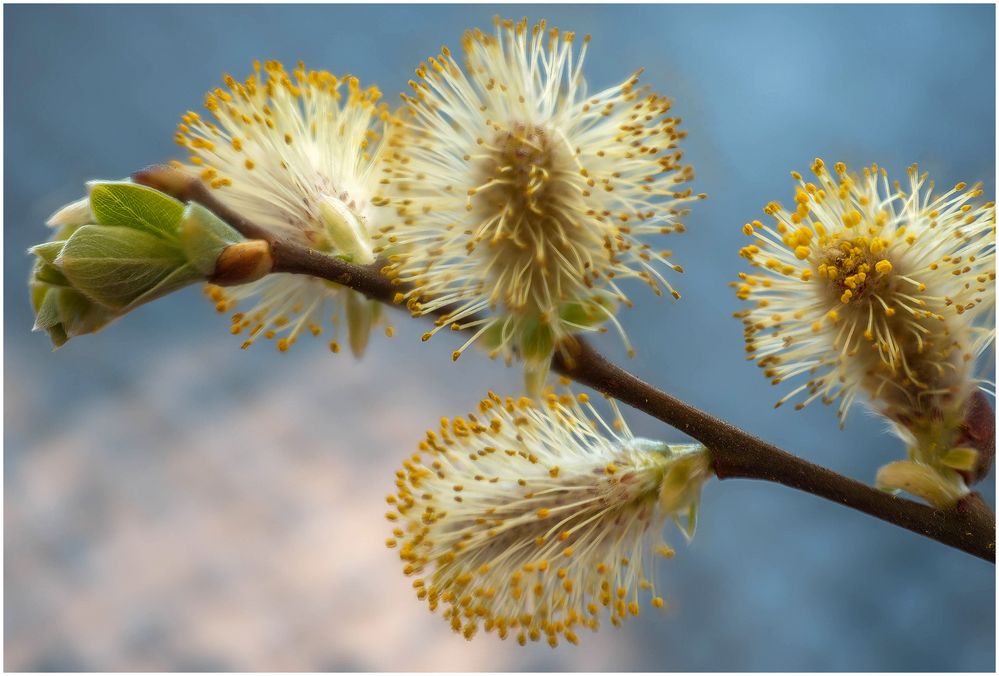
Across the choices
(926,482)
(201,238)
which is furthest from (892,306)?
(201,238)

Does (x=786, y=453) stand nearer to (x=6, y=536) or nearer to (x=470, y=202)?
(x=470, y=202)

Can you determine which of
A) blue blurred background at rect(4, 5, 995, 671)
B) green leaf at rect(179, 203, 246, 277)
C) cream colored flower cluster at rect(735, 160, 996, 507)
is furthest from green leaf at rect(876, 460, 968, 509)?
blue blurred background at rect(4, 5, 995, 671)

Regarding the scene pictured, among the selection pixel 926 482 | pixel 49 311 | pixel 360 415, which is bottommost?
pixel 360 415

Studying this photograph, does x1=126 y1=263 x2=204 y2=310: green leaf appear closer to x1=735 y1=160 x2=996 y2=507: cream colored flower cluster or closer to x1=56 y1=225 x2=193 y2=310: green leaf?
x1=56 y1=225 x2=193 y2=310: green leaf

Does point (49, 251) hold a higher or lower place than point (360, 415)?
higher

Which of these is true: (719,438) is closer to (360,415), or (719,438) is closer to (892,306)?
(892,306)

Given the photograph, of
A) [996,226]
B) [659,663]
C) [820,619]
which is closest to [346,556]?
[659,663]
